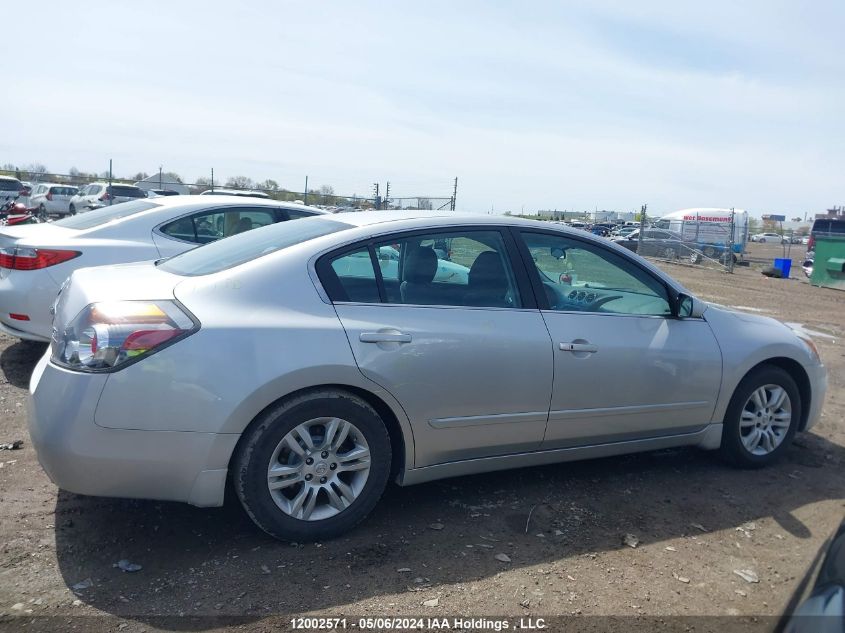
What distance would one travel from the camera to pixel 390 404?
139 inches

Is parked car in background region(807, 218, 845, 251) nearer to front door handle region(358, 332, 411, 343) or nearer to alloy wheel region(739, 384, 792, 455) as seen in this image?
alloy wheel region(739, 384, 792, 455)

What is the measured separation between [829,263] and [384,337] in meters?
18.4

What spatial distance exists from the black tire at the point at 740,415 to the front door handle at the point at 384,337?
2.34m

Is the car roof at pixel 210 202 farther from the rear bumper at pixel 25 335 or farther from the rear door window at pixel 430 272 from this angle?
the rear door window at pixel 430 272

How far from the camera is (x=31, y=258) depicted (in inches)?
225

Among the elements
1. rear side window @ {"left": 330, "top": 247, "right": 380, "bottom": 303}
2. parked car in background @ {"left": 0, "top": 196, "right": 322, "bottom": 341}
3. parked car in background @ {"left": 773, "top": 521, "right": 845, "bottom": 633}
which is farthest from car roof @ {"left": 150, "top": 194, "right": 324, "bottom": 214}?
parked car in background @ {"left": 773, "top": 521, "right": 845, "bottom": 633}

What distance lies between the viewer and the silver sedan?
3.15 m

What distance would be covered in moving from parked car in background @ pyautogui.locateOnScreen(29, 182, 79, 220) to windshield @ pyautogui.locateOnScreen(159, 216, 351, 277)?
26.3m

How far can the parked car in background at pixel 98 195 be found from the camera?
25.8 metres

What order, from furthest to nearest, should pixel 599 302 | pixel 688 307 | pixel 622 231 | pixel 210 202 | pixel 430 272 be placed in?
pixel 622 231 → pixel 210 202 → pixel 688 307 → pixel 599 302 → pixel 430 272

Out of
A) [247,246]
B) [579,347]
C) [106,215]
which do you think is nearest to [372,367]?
[247,246]

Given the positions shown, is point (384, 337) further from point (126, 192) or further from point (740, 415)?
point (126, 192)

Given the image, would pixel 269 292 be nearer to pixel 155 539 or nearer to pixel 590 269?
pixel 155 539

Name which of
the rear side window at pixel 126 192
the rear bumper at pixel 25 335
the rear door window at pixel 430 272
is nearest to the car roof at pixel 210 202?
the rear bumper at pixel 25 335
